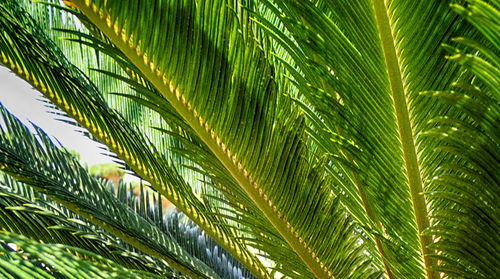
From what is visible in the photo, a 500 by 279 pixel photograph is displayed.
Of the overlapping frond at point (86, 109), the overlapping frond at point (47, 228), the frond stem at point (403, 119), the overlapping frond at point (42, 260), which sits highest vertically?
the frond stem at point (403, 119)

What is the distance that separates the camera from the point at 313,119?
1.32 metres

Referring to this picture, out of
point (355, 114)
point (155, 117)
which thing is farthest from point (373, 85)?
point (155, 117)

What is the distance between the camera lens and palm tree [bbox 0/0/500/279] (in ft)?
3.35

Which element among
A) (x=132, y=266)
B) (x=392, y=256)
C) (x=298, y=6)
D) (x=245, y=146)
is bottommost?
(x=132, y=266)

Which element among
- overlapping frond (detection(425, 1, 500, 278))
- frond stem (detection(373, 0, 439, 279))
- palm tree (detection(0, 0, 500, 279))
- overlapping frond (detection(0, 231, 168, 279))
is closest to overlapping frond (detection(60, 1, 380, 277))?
palm tree (detection(0, 0, 500, 279))

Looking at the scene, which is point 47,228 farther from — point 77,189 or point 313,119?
point 313,119

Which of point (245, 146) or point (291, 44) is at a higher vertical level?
point (291, 44)

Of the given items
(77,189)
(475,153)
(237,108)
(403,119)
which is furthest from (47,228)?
(475,153)

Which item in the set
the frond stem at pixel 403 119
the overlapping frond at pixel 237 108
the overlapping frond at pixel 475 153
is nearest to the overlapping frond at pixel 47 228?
the overlapping frond at pixel 237 108

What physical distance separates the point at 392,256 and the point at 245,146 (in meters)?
0.50

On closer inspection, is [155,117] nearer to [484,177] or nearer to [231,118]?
[231,118]

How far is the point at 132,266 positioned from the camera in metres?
1.99

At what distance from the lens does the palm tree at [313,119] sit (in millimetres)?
1021

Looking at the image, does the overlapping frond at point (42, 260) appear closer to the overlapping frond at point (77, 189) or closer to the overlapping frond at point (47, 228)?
the overlapping frond at point (47, 228)
